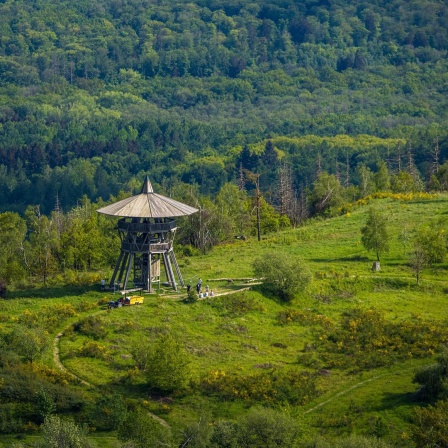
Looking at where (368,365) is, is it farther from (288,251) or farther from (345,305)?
(288,251)

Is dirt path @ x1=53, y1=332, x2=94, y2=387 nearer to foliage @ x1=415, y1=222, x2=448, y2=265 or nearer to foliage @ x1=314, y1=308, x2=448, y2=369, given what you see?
foliage @ x1=314, y1=308, x2=448, y2=369

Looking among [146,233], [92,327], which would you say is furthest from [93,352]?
[146,233]

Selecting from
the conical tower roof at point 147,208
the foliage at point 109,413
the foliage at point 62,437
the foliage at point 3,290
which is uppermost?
the conical tower roof at point 147,208

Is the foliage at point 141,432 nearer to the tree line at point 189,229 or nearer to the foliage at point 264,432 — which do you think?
the foliage at point 264,432

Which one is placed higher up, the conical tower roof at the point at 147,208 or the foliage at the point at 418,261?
the conical tower roof at the point at 147,208

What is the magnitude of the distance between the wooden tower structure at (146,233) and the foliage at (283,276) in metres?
6.46

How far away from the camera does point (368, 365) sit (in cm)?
7069

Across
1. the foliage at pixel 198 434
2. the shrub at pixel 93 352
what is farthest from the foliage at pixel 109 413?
the shrub at pixel 93 352

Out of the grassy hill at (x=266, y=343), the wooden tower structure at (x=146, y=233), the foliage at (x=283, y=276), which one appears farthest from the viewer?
the foliage at (x=283, y=276)

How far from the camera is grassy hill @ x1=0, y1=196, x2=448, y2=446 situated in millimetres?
62469

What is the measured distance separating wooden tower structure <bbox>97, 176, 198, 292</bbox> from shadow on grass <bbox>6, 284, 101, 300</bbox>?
1980mm

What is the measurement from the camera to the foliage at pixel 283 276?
8162cm

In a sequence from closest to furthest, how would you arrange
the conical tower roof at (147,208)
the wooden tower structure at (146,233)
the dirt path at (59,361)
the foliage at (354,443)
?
the foliage at (354,443) → the dirt path at (59,361) → the conical tower roof at (147,208) → the wooden tower structure at (146,233)

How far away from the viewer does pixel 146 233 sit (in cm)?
8012
